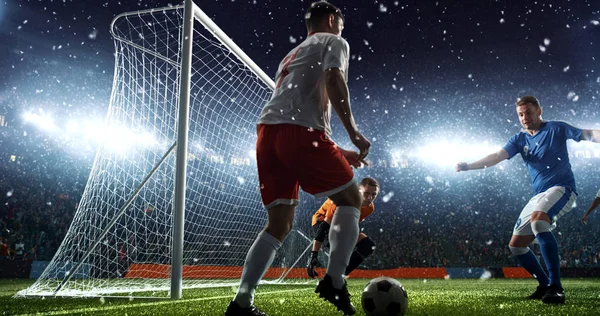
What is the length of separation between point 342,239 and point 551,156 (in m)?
3.05

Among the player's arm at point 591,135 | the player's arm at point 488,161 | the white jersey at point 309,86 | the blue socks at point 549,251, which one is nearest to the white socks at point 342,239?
the white jersey at point 309,86

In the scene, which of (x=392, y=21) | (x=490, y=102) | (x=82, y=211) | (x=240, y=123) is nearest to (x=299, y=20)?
(x=392, y=21)

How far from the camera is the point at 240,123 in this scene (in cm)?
895

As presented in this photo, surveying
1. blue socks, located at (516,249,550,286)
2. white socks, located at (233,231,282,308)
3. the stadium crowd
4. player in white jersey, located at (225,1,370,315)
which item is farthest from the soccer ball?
the stadium crowd

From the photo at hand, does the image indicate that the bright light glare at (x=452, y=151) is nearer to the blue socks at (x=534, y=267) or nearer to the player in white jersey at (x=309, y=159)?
the blue socks at (x=534, y=267)

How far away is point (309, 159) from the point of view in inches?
88.3

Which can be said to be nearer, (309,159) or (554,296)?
(309,159)

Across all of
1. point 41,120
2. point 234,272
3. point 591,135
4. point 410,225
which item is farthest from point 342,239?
point 41,120

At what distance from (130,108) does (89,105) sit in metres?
24.7

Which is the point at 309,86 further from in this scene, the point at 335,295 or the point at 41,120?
the point at 41,120

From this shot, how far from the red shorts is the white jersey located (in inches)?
2.4

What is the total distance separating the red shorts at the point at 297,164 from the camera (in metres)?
2.25

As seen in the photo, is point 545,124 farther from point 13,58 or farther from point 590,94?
point 13,58

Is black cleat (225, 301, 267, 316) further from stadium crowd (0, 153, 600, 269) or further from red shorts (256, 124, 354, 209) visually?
stadium crowd (0, 153, 600, 269)
